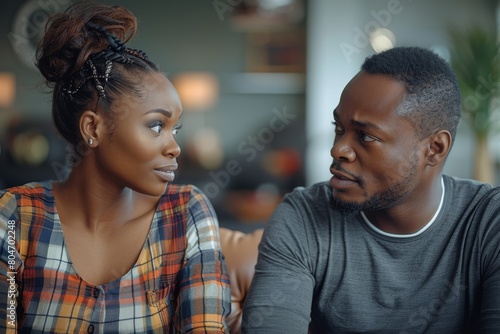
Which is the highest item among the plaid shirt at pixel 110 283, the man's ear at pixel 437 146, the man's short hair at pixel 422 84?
the man's short hair at pixel 422 84

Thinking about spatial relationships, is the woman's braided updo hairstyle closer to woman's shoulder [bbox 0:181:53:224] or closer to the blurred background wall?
woman's shoulder [bbox 0:181:53:224]

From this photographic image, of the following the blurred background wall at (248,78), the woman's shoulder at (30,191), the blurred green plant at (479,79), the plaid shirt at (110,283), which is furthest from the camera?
the blurred background wall at (248,78)

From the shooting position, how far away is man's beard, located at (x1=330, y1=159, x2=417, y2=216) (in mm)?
1479

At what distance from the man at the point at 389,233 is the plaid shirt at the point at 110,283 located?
0.40 ft

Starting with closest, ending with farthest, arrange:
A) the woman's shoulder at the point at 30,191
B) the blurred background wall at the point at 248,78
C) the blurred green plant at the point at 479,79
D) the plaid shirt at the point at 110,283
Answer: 1. the plaid shirt at the point at 110,283
2. the woman's shoulder at the point at 30,191
3. the blurred green plant at the point at 479,79
4. the blurred background wall at the point at 248,78

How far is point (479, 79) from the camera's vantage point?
432 cm

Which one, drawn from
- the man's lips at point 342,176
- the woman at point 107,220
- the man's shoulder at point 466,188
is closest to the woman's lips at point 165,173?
the woman at point 107,220

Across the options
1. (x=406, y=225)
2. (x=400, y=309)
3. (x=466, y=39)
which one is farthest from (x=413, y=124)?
(x=466, y=39)

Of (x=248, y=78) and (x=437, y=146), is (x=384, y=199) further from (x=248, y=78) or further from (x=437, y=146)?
(x=248, y=78)

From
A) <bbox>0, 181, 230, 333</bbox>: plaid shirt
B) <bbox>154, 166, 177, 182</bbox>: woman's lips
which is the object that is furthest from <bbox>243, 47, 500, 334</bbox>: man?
<bbox>154, 166, 177, 182</bbox>: woman's lips

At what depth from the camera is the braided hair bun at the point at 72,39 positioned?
1.50 m

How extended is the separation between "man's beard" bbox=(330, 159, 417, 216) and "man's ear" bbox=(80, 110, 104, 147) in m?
0.59

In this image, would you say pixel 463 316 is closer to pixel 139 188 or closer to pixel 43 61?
pixel 139 188

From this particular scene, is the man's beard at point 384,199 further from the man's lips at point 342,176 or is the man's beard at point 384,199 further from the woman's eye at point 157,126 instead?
the woman's eye at point 157,126
